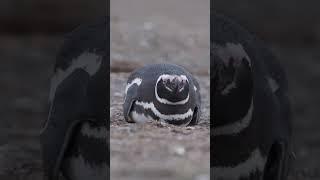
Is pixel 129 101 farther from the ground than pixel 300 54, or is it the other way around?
pixel 300 54

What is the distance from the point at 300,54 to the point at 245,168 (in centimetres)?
137

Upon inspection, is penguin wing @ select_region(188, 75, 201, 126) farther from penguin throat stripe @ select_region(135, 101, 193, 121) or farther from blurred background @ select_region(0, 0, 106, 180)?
blurred background @ select_region(0, 0, 106, 180)

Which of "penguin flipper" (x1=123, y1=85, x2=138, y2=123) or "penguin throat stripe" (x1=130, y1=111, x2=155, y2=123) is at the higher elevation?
"penguin flipper" (x1=123, y1=85, x2=138, y2=123)

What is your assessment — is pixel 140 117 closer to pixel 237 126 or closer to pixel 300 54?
pixel 237 126

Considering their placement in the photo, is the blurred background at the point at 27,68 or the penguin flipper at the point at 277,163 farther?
the blurred background at the point at 27,68

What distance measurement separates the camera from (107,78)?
91 cm

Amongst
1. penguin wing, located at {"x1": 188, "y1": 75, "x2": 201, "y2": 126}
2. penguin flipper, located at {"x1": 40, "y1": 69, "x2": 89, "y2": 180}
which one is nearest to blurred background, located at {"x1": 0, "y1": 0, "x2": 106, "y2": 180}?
penguin flipper, located at {"x1": 40, "y1": 69, "x2": 89, "y2": 180}

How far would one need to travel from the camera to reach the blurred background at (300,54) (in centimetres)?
163

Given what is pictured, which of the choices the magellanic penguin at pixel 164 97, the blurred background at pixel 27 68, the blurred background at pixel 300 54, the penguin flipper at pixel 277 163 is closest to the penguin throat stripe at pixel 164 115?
the magellanic penguin at pixel 164 97

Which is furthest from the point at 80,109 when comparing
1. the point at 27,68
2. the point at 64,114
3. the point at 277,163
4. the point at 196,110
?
the point at 27,68

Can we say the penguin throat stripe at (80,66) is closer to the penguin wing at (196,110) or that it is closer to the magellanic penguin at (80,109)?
the magellanic penguin at (80,109)

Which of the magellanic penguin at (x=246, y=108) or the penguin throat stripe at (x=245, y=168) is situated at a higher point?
the magellanic penguin at (x=246, y=108)

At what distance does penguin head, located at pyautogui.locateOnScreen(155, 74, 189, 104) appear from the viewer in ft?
2.91

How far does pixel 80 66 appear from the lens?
93cm
